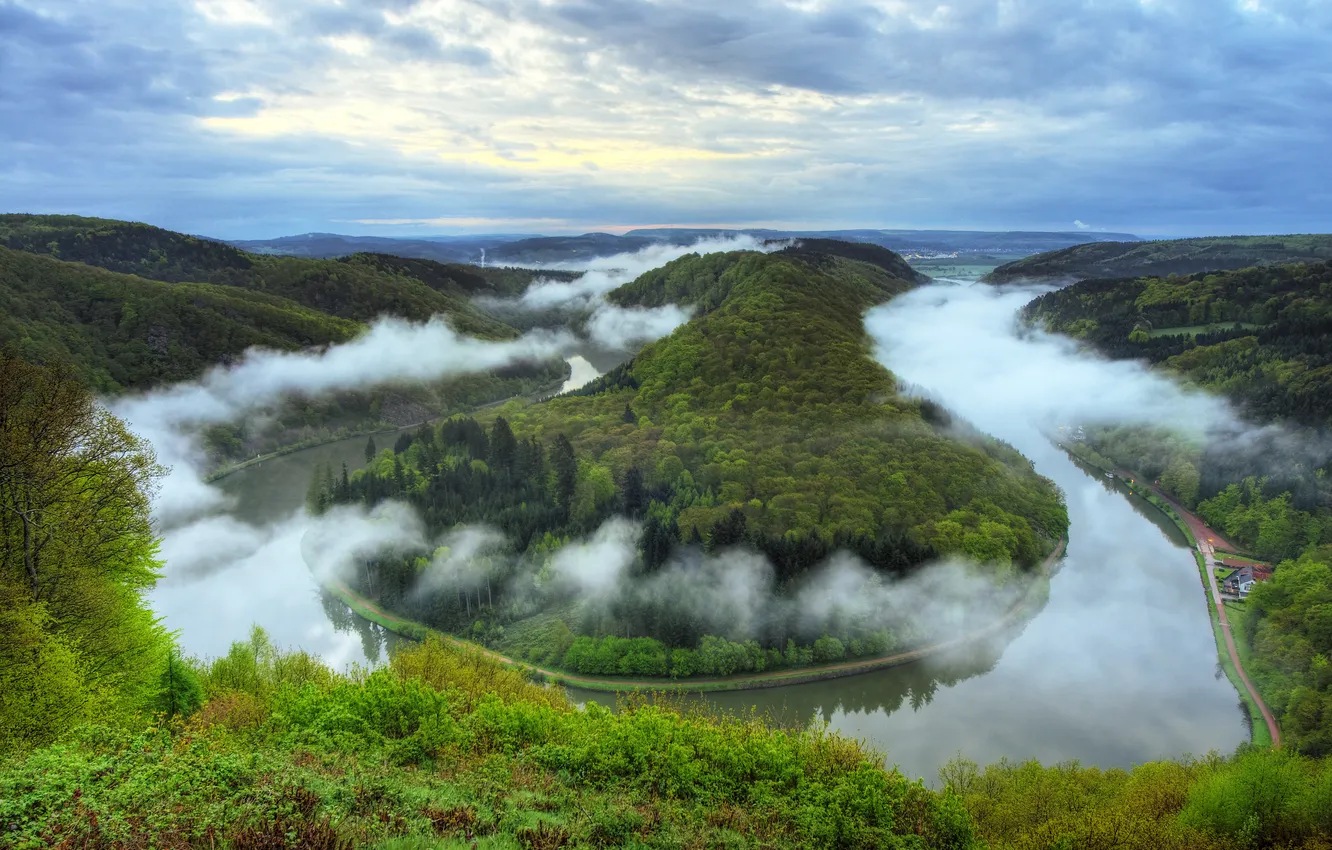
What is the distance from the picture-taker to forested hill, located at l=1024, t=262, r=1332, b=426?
214 feet

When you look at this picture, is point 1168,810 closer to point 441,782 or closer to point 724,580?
point 441,782

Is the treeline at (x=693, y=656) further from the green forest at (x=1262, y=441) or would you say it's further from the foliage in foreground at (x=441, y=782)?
the green forest at (x=1262, y=441)

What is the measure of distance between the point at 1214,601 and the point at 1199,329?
68700 mm

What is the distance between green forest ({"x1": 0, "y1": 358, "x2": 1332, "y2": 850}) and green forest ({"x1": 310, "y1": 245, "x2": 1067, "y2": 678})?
50.6 feet

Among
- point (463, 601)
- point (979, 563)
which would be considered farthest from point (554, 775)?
point (979, 563)

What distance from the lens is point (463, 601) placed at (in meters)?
38.5

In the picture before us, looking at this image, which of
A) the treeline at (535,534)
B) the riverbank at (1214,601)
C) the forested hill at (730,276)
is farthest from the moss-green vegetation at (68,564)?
the forested hill at (730,276)

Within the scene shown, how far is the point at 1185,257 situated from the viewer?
171875mm

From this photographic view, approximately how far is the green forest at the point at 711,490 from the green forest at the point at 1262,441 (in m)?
12.0

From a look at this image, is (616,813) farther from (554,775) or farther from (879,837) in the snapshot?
(879,837)

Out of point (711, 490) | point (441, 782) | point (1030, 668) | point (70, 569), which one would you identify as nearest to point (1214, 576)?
point (1030, 668)

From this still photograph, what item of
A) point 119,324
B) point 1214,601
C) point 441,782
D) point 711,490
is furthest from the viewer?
point 119,324

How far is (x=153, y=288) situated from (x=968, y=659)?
100m

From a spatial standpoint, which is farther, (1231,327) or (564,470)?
(1231,327)
